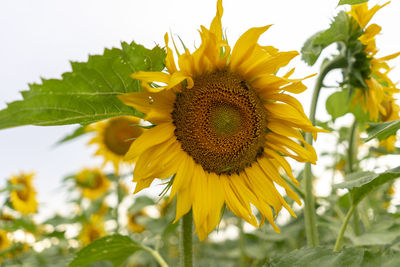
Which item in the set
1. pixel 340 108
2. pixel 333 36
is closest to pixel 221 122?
pixel 333 36

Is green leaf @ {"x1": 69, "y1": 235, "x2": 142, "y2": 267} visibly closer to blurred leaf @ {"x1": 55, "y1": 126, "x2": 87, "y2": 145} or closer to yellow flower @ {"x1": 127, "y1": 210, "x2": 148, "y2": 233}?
blurred leaf @ {"x1": 55, "y1": 126, "x2": 87, "y2": 145}

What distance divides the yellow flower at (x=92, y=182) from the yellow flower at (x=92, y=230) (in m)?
0.35

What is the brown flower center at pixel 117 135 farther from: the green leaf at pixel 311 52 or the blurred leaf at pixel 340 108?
the green leaf at pixel 311 52

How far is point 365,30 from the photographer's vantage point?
1.98m

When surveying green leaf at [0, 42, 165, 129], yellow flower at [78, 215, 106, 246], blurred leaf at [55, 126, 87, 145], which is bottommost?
yellow flower at [78, 215, 106, 246]

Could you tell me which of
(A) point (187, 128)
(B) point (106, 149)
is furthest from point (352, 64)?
(B) point (106, 149)

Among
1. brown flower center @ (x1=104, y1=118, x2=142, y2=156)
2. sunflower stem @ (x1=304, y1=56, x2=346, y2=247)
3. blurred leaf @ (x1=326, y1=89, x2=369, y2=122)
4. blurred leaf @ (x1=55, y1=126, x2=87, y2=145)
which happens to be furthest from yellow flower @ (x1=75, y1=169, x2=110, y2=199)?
sunflower stem @ (x1=304, y1=56, x2=346, y2=247)

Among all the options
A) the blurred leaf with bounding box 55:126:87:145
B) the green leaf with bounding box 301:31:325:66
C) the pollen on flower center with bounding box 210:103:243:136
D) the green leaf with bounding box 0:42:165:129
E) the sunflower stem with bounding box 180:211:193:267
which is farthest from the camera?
the blurred leaf with bounding box 55:126:87:145

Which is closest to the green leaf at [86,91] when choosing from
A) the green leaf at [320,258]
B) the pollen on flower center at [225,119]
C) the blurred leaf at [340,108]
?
the pollen on flower center at [225,119]

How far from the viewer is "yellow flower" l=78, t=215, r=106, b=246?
438 centimetres

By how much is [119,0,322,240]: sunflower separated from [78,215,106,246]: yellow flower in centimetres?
331

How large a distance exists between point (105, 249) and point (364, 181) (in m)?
1.07

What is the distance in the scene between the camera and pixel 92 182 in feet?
15.1

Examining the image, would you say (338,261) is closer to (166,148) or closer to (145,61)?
(166,148)
